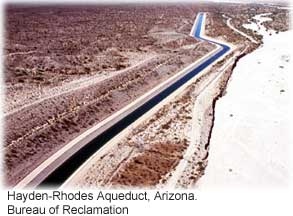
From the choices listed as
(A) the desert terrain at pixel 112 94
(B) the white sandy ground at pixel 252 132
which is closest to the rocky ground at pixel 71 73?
(A) the desert terrain at pixel 112 94

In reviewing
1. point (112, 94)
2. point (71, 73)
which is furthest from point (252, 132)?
point (71, 73)

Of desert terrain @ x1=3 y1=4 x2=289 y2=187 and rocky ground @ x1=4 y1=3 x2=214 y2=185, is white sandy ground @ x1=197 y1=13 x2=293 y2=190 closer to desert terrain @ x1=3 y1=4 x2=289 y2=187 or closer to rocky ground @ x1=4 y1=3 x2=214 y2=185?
desert terrain @ x1=3 y1=4 x2=289 y2=187

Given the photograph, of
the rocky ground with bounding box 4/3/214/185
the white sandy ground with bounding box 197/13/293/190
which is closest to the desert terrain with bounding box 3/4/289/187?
the rocky ground with bounding box 4/3/214/185

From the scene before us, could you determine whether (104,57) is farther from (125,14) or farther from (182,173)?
(125,14)

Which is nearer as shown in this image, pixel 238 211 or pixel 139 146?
pixel 238 211

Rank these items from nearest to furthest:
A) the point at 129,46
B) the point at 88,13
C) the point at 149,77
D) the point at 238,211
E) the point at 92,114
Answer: the point at 238,211 < the point at 92,114 < the point at 149,77 < the point at 129,46 < the point at 88,13

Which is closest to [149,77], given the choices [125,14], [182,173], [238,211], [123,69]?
[123,69]

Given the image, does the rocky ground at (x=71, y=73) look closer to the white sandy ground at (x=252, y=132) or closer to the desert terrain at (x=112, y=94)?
the desert terrain at (x=112, y=94)

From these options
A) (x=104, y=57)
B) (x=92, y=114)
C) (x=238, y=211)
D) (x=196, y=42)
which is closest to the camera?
(x=238, y=211)
